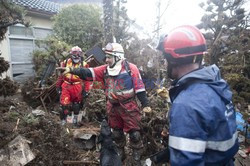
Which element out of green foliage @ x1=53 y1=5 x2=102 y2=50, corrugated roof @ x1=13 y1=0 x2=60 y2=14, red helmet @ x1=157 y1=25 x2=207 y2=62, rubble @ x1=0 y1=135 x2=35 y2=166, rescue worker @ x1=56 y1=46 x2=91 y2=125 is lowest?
rubble @ x1=0 y1=135 x2=35 y2=166

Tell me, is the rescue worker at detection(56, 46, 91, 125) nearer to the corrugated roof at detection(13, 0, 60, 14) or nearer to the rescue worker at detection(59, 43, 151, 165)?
the rescue worker at detection(59, 43, 151, 165)

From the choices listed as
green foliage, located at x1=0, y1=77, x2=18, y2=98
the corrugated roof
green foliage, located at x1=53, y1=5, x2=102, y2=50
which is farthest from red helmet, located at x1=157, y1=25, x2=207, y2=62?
green foliage, located at x1=53, y1=5, x2=102, y2=50

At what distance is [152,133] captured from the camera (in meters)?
3.80

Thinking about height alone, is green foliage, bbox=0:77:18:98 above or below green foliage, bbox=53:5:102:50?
below

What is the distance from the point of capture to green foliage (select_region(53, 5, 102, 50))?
9219 millimetres

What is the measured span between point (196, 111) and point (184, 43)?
577 millimetres

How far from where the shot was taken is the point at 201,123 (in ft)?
4.26

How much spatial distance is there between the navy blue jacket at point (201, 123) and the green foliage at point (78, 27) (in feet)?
27.0

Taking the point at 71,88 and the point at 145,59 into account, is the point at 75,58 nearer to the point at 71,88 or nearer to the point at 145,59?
the point at 71,88

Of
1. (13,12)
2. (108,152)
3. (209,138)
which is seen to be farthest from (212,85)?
(13,12)

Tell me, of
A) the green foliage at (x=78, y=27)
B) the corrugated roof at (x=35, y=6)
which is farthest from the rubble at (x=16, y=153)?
the green foliage at (x=78, y=27)

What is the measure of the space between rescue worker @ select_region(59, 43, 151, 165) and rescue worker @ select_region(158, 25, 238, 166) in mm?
2080

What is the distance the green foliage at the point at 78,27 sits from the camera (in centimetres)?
922

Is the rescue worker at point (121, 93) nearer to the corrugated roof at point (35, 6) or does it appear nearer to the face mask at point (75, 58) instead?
the face mask at point (75, 58)
